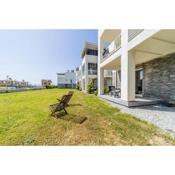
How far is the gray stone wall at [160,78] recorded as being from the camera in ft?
25.3

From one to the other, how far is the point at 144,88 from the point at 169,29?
22.0 ft

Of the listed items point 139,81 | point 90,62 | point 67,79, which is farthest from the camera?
point 67,79

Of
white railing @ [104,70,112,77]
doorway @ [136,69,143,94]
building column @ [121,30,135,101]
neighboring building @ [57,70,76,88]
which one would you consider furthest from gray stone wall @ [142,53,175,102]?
neighboring building @ [57,70,76,88]

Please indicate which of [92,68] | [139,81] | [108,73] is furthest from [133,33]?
[92,68]

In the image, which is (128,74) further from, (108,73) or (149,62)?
(108,73)

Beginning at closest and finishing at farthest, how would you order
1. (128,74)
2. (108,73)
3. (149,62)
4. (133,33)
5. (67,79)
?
(133,33) < (128,74) < (149,62) < (108,73) < (67,79)

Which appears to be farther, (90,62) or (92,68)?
(92,68)

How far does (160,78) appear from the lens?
8.73 metres

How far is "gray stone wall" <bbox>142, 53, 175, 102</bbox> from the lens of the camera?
7699 millimetres

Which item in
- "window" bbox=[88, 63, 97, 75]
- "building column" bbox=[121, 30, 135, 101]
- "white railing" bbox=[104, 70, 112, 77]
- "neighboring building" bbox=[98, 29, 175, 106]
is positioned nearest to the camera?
"neighboring building" bbox=[98, 29, 175, 106]

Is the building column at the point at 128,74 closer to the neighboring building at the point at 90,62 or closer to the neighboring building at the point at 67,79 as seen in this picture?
the neighboring building at the point at 90,62

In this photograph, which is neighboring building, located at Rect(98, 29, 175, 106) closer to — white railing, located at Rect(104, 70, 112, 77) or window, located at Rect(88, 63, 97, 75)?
white railing, located at Rect(104, 70, 112, 77)

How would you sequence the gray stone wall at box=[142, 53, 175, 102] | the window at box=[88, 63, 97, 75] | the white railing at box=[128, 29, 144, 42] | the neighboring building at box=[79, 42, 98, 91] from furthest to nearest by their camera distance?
the window at box=[88, 63, 97, 75] < the neighboring building at box=[79, 42, 98, 91] < the gray stone wall at box=[142, 53, 175, 102] < the white railing at box=[128, 29, 144, 42]
